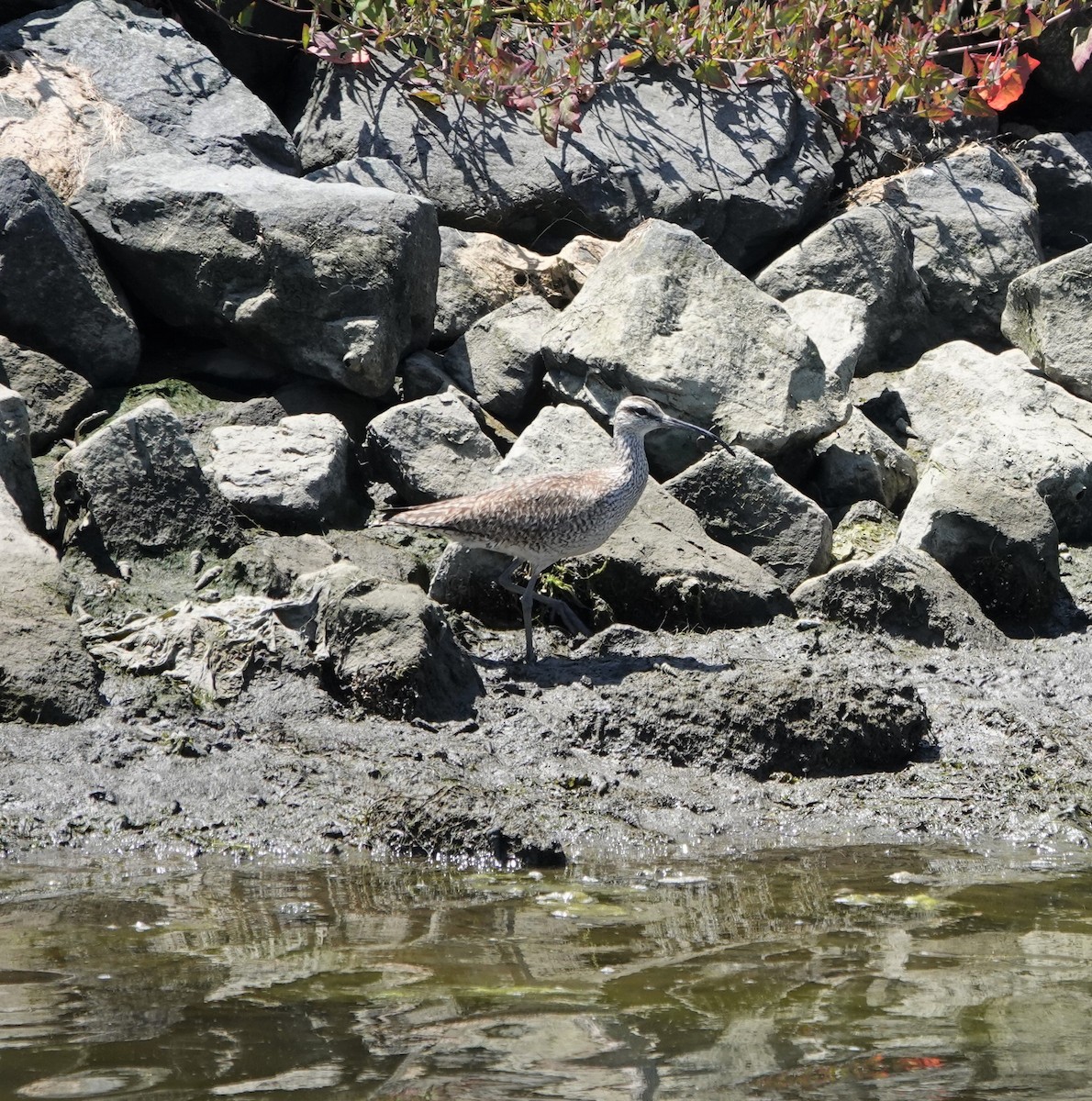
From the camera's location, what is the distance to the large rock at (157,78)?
1121 centimetres

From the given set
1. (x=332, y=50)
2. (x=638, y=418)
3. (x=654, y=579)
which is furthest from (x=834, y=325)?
(x=332, y=50)

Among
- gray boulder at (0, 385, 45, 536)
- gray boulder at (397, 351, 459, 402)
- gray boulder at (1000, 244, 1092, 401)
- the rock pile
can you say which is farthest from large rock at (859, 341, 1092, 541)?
gray boulder at (0, 385, 45, 536)

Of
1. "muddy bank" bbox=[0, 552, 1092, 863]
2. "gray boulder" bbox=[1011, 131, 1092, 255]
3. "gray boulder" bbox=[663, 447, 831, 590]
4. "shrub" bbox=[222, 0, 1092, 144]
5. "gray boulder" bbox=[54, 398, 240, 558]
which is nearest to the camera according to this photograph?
"muddy bank" bbox=[0, 552, 1092, 863]

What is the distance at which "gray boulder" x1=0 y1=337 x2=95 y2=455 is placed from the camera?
952 cm

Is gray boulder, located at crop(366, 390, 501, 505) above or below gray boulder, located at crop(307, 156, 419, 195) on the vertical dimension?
below

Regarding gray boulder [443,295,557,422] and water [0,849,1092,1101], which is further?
gray boulder [443,295,557,422]

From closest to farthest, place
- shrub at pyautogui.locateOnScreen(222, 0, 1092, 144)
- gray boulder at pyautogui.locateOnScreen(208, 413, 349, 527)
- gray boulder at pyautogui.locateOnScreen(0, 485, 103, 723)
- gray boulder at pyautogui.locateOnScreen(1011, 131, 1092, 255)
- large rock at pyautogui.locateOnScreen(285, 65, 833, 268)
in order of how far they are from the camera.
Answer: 1. gray boulder at pyautogui.locateOnScreen(0, 485, 103, 723)
2. gray boulder at pyautogui.locateOnScreen(208, 413, 349, 527)
3. shrub at pyautogui.locateOnScreen(222, 0, 1092, 144)
4. large rock at pyautogui.locateOnScreen(285, 65, 833, 268)
5. gray boulder at pyautogui.locateOnScreen(1011, 131, 1092, 255)

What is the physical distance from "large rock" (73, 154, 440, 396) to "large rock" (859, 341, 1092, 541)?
366 cm

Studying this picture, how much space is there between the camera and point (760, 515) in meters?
9.35

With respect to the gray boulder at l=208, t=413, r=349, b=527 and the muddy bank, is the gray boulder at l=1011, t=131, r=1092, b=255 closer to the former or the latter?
the muddy bank

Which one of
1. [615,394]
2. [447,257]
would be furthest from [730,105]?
[615,394]

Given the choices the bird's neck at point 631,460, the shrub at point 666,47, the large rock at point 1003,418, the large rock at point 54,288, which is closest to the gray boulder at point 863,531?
the large rock at point 1003,418

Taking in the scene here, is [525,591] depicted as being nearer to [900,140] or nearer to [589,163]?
[589,163]

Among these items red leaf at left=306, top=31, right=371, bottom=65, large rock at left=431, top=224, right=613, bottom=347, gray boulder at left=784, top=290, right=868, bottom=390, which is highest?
red leaf at left=306, top=31, right=371, bottom=65
